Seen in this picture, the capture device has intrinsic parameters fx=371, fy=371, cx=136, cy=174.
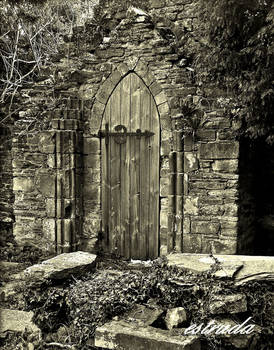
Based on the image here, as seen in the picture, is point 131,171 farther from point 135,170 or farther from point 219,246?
point 219,246

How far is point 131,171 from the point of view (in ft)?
20.7

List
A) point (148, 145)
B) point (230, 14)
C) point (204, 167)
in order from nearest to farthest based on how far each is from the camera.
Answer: point (230, 14)
point (204, 167)
point (148, 145)

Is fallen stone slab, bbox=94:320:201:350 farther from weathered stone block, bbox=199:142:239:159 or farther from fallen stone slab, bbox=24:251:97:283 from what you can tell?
weathered stone block, bbox=199:142:239:159

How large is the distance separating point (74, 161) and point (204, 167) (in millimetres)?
2221

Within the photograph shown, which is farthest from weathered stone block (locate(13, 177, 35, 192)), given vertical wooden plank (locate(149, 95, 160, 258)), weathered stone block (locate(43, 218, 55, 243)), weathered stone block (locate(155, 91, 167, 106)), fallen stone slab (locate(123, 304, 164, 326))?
fallen stone slab (locate(123, 304, 164, 326))

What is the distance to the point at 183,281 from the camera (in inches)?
152

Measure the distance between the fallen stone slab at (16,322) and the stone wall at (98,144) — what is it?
1.97 m

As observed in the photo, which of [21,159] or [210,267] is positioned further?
[21,159]

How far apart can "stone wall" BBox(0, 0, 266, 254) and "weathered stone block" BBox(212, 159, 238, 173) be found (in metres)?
0.01

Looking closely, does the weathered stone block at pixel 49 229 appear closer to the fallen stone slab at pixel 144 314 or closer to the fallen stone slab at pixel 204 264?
the fallen stone slab at pixel 204 264

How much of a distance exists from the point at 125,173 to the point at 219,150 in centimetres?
168

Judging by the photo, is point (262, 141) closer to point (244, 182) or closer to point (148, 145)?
point (244, 182)

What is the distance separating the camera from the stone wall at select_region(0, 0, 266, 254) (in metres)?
5.61

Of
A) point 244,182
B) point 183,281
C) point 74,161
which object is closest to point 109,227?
point 74,161
